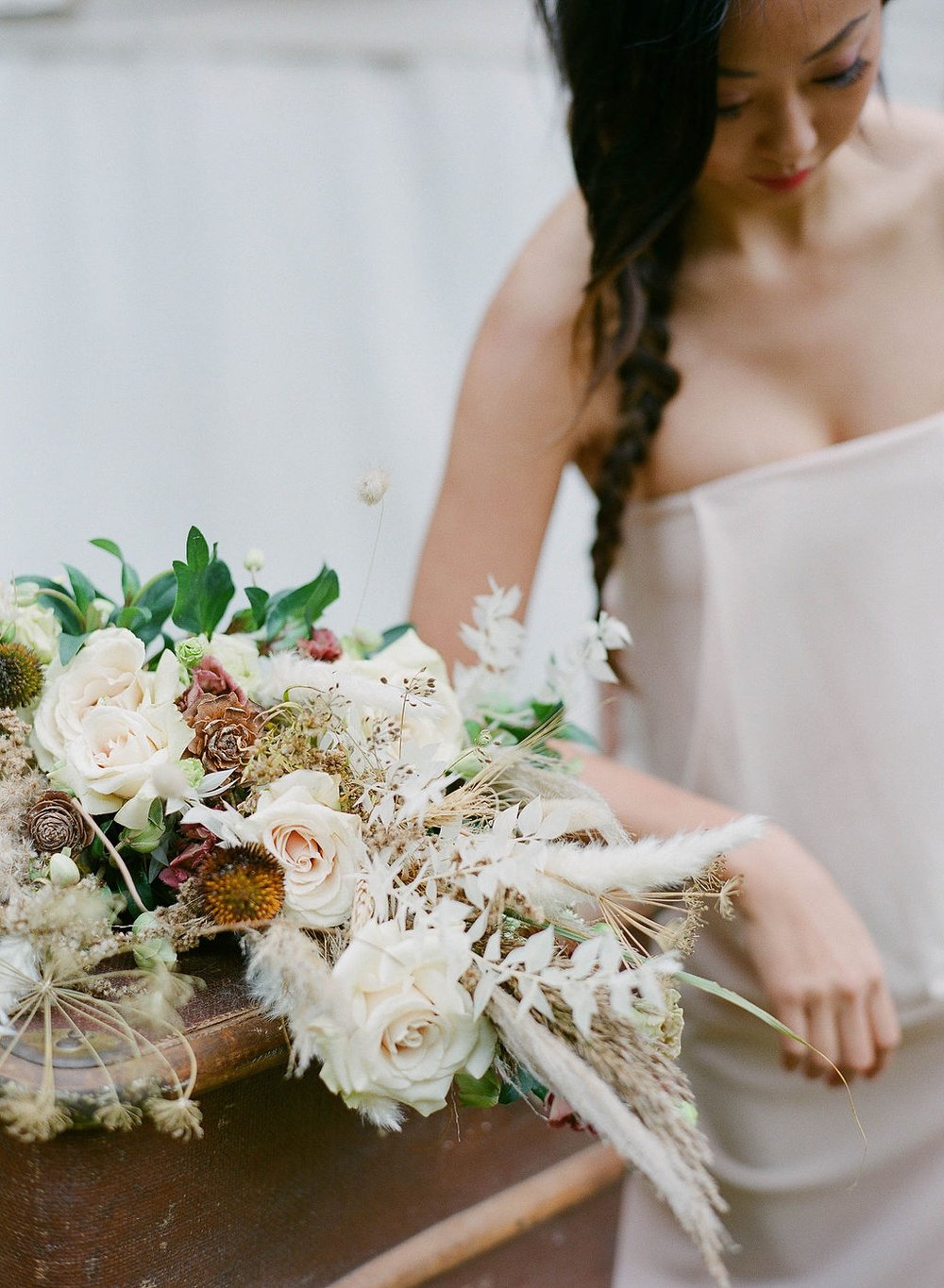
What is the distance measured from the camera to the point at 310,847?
562 mm

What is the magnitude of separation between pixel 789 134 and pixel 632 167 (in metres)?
0.13

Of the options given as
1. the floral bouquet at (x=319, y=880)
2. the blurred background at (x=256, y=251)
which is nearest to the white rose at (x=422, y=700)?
the floral bouquet at (x=319, y=880)

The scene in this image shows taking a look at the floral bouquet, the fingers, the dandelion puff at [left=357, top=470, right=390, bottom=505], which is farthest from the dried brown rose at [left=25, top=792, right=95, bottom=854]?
the fingers

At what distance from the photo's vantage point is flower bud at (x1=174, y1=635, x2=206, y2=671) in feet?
2.02

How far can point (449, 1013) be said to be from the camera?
521 millimetres

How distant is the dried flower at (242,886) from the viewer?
0.55 m

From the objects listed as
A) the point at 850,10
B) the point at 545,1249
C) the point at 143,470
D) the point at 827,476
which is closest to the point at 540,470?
the point at 827,476

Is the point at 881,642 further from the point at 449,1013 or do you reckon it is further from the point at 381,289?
the point at 381,289

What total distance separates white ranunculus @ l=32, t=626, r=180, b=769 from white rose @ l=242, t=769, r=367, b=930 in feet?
0.31

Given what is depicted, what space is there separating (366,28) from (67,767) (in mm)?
1673

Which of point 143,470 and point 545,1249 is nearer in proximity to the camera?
point 545,1249

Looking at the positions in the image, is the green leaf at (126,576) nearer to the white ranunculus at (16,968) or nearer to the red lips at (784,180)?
the white ranunculus at (16,968)

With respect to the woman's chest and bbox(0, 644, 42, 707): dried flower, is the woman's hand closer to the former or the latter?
the woman's chest

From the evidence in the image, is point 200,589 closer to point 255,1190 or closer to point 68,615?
point 68,615
